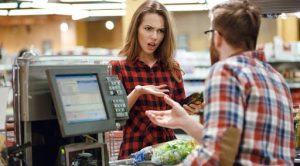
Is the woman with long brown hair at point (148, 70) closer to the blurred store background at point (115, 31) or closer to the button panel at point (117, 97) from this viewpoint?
the blurred store background at point (115, 31)

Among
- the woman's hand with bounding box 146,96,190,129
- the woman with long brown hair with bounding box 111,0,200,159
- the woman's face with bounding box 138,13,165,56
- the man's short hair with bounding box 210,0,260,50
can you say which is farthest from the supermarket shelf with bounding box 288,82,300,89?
the man's short hair with bounding box 210,0,260,50

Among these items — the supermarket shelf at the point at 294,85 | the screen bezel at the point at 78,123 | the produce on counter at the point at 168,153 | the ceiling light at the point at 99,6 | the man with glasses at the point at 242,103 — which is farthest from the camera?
the supermarket shelf at the point at 294,85

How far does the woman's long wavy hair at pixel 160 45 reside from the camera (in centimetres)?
320

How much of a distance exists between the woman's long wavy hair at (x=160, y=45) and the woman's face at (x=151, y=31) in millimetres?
23

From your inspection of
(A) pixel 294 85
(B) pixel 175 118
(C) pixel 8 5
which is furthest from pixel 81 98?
(A) pixel 294 85

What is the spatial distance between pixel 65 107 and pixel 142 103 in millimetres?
1066

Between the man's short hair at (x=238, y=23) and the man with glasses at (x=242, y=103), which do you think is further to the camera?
the man's short hair at (x=238, y=23)

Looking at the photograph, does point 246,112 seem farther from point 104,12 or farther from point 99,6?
point 104,12

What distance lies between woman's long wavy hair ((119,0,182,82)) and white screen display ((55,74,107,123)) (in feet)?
3.25

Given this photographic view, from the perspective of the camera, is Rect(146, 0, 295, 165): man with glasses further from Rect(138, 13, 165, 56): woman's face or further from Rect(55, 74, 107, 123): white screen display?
Rect(138, 13, 165, 56): woman's face

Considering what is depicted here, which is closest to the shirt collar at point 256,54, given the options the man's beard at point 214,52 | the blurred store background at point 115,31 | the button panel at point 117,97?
the man's beard at point 214,52

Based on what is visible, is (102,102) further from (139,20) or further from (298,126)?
(298,126)

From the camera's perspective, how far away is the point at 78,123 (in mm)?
2107

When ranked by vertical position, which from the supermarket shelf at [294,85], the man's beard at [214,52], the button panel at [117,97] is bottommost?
the supermarket shelf at [294,85]
